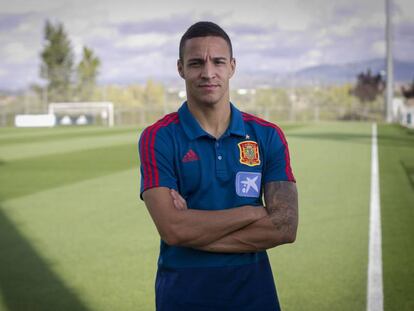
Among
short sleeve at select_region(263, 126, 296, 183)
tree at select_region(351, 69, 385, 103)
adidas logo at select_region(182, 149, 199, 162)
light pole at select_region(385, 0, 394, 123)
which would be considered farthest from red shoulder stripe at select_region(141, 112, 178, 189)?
tree at select_region(351, 69, 385, 103)

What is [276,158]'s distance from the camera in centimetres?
289

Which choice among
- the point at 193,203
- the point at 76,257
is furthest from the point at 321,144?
the point at 193,203

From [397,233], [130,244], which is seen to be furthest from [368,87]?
[130,244]

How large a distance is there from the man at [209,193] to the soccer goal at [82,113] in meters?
54.6

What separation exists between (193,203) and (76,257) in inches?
183

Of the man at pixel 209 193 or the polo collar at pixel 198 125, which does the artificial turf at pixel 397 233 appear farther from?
the polo collar at pixel 198 125

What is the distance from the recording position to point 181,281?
2.73 m

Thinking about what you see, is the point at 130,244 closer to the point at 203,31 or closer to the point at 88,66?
the point at 203,31

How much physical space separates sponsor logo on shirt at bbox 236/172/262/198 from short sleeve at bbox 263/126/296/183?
10 cm

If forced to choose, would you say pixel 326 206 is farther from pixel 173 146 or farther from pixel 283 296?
pixel 173 146

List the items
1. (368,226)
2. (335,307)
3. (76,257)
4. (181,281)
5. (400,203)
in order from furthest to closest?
(400,203) → (368,226) → (76,257) → (335,307) → (181,281)

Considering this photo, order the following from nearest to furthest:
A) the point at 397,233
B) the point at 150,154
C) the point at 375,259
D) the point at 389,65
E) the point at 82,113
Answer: the point at 150,154 → the point at 375,259 → the point at 397,233 → the point at 389,65 → the point at 82,113

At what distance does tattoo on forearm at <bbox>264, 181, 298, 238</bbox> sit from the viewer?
2879 millimetres

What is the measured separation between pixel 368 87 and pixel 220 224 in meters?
80.7
